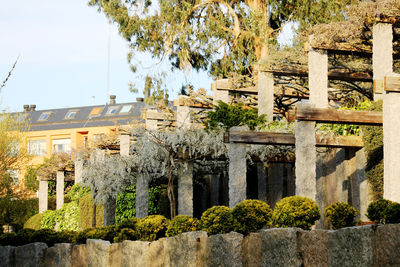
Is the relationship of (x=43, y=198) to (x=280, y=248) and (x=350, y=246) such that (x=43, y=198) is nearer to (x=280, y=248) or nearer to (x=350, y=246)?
(x=280, y=248)

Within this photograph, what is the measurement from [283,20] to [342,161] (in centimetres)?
986

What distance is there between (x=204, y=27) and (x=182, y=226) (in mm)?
13970

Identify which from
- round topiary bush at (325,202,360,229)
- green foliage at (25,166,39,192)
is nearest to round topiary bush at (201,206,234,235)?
round topiary bush at (325,202,360,229)

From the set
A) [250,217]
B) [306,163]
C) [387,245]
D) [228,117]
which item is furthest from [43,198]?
[387,245]

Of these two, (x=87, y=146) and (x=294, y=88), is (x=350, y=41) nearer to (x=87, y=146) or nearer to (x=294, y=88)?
(x=294, y=88)

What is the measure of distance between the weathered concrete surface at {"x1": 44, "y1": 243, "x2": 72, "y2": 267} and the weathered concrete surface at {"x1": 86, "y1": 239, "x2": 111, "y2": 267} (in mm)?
615

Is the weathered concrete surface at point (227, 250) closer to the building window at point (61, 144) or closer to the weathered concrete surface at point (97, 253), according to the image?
the weathered concrete surface at point (97, 253)

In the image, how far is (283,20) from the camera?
72.2 ft

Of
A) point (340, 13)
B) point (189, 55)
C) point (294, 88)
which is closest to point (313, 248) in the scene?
point (294, 88)

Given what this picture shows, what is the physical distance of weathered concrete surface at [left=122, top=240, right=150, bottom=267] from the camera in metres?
9.16

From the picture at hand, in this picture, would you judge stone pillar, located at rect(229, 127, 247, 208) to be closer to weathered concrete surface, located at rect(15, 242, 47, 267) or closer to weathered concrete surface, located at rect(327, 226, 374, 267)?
weathered concrete surface, located at rect(15, 242, 47, 267)

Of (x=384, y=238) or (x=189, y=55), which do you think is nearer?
(x=384, y=238)

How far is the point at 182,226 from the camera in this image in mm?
9422

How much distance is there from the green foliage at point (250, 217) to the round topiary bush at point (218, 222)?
0.13 metres
